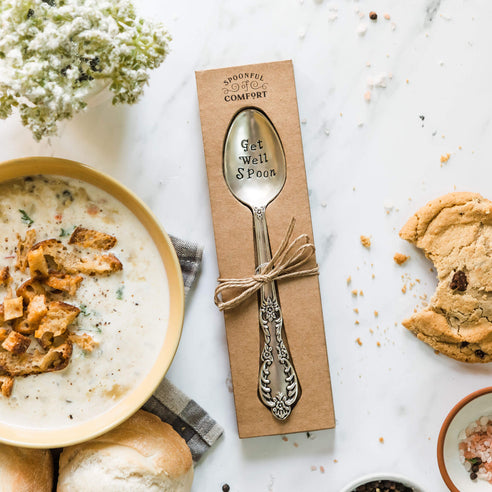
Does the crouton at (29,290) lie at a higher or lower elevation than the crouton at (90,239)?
lower

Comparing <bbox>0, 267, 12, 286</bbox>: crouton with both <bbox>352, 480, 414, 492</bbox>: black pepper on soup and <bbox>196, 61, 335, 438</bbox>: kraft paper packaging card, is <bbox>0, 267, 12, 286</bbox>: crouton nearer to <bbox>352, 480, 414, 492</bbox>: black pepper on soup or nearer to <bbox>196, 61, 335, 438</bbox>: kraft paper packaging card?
<bbox>196, 61, 335, 438</bbox>: kraft paper packaging card

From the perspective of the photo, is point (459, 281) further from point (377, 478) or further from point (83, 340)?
point (83, 340)

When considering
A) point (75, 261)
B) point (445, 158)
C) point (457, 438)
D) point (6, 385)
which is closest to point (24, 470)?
point (6, 385)

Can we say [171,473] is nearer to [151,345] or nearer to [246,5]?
[151,345]

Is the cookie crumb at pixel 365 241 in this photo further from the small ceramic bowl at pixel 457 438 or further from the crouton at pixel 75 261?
the crouton at pixel 75 261

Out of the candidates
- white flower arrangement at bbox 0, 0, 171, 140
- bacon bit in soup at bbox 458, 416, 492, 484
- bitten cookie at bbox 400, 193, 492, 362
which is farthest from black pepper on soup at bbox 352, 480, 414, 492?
white flower arrangement at bbox 0, 0, 171, 140

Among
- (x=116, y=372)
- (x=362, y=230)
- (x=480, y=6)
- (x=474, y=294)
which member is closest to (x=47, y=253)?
(x=116, y=372)

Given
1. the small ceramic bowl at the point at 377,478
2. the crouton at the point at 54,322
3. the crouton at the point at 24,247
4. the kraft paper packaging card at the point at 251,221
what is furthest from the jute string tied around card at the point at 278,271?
the small ceramic bowl at the point at 377,478
